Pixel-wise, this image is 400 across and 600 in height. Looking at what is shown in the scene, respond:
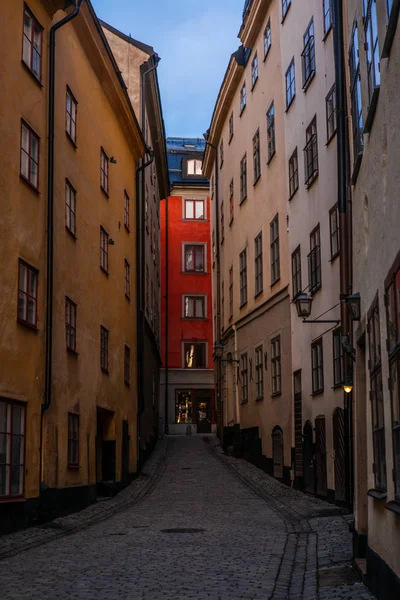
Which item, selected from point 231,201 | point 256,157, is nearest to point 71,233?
point 256,157

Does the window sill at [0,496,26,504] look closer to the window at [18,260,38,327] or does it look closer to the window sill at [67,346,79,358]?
the window at [18,260,38,327]

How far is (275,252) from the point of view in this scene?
25.5 meters

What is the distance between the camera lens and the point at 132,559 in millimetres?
11500

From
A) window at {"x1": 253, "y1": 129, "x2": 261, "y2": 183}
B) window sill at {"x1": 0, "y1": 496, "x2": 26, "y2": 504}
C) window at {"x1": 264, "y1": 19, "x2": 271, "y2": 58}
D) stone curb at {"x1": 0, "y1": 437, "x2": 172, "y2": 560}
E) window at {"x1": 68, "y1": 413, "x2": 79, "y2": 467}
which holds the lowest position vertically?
stone curb at {"x1": 0, "y1": 437, "x2": 172, "y2": 560}

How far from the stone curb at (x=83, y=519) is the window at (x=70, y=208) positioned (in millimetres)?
6204

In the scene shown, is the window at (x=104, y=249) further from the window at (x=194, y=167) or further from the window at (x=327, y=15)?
the window at (x=194, y=167)

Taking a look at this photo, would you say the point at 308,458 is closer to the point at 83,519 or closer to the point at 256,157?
the point at 83,519

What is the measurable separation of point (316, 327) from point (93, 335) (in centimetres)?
552

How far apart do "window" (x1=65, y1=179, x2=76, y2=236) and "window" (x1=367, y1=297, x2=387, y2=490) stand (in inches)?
439

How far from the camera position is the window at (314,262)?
19.8m

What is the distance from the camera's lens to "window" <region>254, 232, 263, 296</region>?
91.2 feet

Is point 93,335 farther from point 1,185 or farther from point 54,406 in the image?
point 1,185

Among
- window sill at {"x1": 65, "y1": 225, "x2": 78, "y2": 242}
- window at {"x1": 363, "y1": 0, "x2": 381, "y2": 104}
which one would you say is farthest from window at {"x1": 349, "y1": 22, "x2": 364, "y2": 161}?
window sill at {"x1": 65, "y1": 225, "x2": 78, "y2": 242}

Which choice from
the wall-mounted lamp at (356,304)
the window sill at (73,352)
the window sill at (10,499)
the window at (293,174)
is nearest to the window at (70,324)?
the window sill at (73,352)
